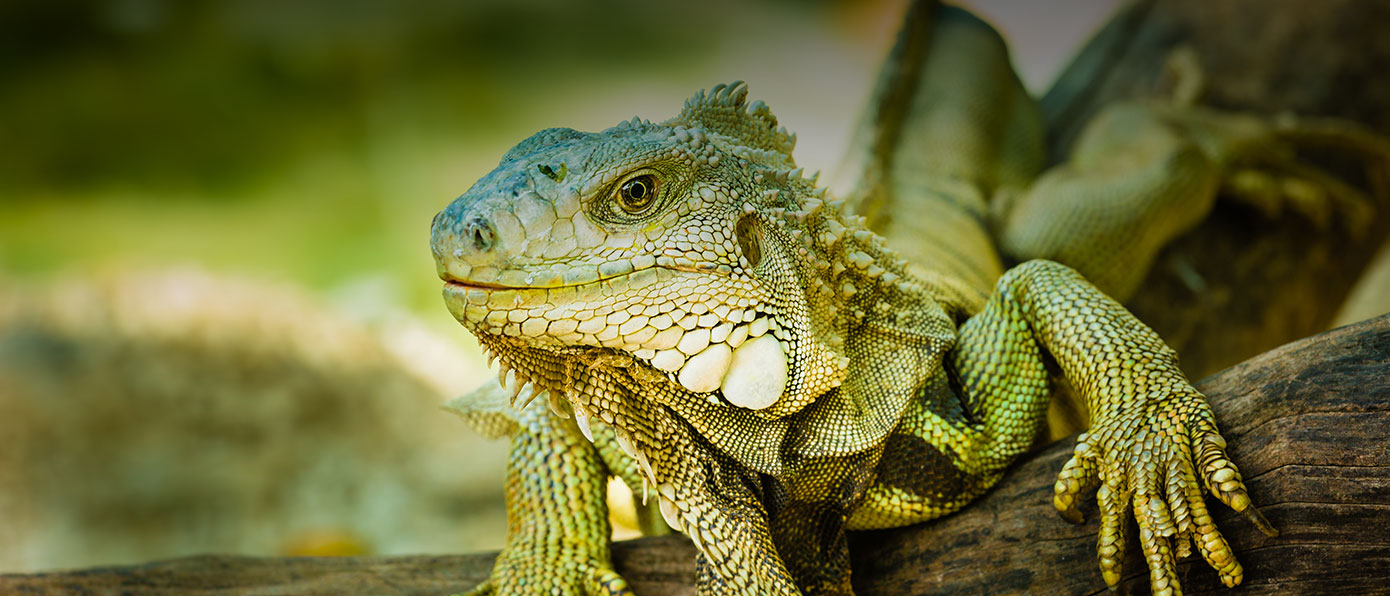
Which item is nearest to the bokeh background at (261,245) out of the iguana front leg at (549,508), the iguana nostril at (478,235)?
the iguana front leg at (549,508)

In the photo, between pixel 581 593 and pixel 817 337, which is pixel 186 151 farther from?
pixel 817 337

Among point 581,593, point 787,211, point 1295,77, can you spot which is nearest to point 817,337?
point 787,211

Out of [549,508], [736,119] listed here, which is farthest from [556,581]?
[736,119]

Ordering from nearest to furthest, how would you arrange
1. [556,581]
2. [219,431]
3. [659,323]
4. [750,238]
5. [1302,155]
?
[659,323] < [750,238] < [556,581] < [1302,155] < [219,431]

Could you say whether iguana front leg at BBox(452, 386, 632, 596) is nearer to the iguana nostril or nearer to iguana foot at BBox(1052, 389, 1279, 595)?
the iguana nostril

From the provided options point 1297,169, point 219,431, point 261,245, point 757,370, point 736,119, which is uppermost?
point 261,245

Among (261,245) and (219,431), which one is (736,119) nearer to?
(261,245)
